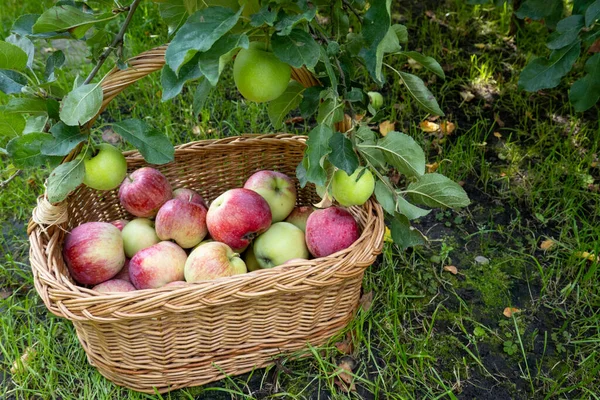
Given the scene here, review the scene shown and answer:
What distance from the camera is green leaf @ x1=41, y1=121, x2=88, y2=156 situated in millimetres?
1356

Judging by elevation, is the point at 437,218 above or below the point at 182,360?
below

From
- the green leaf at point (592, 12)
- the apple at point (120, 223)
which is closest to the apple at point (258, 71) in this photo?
the apple at point (120, 223)

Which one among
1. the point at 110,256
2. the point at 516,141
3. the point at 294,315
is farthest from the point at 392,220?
the point at 516,141

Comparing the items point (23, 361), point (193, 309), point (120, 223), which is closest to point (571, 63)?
point (193, 309)

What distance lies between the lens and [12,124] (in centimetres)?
145

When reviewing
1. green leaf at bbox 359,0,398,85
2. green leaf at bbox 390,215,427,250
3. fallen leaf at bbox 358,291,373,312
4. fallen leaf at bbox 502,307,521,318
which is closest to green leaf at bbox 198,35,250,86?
green leaf at bbox 359,0,398,85

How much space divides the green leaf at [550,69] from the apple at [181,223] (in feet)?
3.78

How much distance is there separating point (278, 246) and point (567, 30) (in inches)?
43.8

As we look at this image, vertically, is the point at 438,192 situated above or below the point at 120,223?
above

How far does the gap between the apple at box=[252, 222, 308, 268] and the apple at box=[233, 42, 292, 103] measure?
0.56 m

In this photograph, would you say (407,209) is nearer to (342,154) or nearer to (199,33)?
(342,154)

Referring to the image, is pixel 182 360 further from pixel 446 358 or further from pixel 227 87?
pixel 227 87

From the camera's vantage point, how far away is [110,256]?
162cm

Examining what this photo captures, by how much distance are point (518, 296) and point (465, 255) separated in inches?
9.3
